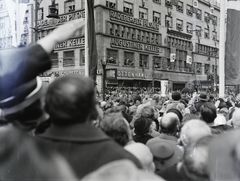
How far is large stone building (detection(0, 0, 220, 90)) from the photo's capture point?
1084 inches

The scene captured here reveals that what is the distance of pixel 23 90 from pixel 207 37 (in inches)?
1766

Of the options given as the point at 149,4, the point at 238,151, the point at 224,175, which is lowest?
the point at 224,175

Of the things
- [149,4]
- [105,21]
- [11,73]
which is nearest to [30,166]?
[11,73]

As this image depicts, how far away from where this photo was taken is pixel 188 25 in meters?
39.9

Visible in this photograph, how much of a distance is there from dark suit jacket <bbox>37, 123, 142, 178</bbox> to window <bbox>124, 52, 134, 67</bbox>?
28.5 metres

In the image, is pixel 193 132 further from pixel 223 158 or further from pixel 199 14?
pixel 199 14

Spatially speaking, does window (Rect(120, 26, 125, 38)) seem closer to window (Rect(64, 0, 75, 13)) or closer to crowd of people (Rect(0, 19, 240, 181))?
Result: window (Rect(64, 0, 75, 13))

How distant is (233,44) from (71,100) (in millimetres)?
6485

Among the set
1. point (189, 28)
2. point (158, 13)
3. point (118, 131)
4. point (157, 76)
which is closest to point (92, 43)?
point (118, 131)

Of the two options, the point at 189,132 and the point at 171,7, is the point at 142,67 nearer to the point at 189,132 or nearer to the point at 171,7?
the point at 171,7

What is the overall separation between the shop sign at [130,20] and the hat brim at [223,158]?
2697 centimetres

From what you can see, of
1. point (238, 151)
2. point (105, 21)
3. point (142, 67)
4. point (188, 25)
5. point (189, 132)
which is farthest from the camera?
point (188, 25)

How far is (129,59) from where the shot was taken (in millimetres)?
30375

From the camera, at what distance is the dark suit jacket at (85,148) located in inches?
54.3
